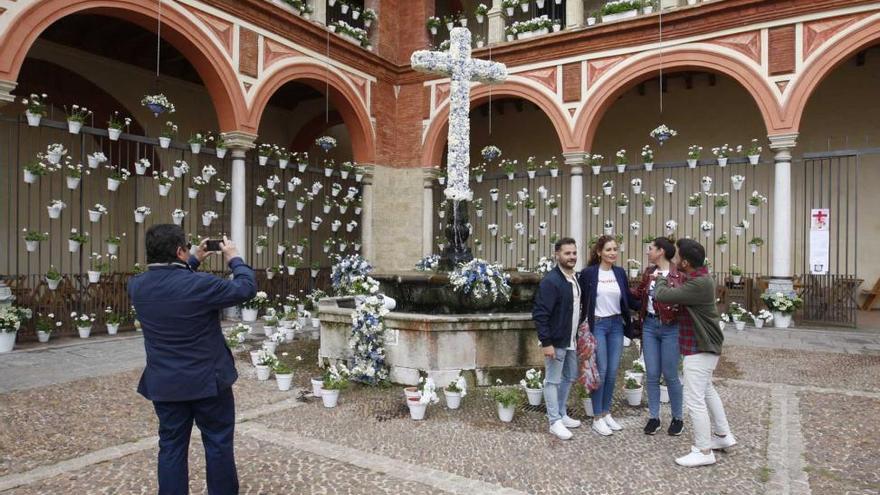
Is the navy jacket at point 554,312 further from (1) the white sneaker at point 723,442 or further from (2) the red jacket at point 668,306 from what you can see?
(1) the white sneaker at point 723,442

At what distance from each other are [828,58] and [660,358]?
27.6 ft

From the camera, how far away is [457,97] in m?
6.59

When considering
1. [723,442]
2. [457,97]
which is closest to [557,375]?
[723,442]

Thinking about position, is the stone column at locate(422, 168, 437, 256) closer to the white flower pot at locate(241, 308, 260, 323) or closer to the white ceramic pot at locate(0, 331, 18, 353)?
the white flower pot at locate(241, 308, 260, 323)

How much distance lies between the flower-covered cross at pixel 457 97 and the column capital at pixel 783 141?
6409mm

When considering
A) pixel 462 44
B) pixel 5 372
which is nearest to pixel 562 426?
pixel 462 44

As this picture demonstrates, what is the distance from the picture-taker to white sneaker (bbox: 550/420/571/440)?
161 inches

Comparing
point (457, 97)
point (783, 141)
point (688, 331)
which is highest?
point (783, 141)

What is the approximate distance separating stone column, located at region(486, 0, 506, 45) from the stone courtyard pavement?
9403 millimetres

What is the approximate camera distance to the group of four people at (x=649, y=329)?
11.9 feet

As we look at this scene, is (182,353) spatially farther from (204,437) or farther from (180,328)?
(204,437)

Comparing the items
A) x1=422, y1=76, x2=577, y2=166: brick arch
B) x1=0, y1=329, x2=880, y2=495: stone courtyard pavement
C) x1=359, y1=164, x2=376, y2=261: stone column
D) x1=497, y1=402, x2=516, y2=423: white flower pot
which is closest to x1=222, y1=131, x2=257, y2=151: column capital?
x1=359, y1=164, x2=376, y2=261: stone column

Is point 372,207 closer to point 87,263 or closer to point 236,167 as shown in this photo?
point 236,167

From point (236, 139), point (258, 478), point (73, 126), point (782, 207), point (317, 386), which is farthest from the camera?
point (236, 139)
